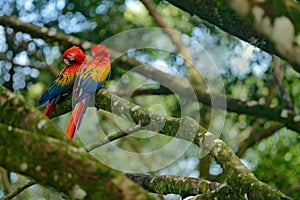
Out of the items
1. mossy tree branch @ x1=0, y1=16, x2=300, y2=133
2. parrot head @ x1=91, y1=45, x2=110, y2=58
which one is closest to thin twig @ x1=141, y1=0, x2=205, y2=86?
mossy tree branch @ x1=0, y1=16, x2=300, y2=133

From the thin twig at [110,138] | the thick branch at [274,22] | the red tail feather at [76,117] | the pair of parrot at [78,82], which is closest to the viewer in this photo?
the thick branch at [274,22]

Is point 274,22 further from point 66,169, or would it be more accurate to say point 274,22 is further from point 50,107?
point 66,169

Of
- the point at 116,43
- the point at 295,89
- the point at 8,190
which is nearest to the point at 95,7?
the point at 116,43

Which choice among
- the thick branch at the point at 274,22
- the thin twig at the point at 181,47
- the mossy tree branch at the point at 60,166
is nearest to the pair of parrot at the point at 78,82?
the thick branch at the point at 274,22

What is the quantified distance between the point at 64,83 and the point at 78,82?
0.25 ft

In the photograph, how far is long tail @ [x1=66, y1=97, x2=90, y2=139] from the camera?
3053mm

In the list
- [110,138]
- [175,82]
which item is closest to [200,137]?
[110,138]

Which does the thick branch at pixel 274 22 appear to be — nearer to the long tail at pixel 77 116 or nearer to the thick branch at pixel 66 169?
the long tail at pixel 77 116

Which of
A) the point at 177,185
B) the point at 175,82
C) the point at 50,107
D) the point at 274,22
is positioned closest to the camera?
the point at 177,185

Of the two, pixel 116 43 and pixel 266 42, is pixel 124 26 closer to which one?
pixel 116 43

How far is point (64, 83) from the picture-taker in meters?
3.36

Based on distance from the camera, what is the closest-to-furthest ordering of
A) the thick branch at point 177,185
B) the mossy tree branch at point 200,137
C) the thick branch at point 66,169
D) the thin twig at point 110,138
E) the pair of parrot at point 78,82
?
the thick branch at point 66,169, the mossy tree branch at point 200,137, the thick branch at point 177,185, the thin twig at point 110,138, the pair of parrot at point 78,82

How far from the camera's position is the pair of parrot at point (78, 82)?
3.20 metres

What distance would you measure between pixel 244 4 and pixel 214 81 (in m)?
3.35
